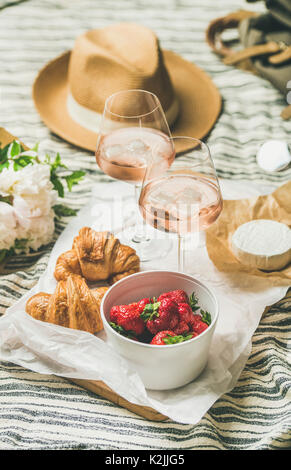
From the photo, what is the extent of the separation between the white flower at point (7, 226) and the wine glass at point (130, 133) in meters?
0.21

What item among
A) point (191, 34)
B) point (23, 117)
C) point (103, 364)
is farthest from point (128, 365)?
point (191, 34)

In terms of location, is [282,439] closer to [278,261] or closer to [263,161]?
[278,261]

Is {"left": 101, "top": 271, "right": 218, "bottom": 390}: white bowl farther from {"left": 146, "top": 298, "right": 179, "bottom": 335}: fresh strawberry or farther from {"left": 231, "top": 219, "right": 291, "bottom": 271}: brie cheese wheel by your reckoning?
{"left": 231, "top": 219, "right": 291, "bottom": 271}: brie cheese wheel

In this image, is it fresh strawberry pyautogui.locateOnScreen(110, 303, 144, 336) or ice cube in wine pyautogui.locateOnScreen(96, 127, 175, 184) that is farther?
ice cube in wine pyautogui.locateOnScreen(96, 127, 175, 184)

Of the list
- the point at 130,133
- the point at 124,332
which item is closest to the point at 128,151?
the point at 130,133

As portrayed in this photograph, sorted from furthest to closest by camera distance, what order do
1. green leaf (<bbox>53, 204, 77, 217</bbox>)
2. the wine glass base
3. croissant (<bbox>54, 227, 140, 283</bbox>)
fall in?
green leaf (<bbox>53, 204, 77, 217</bbox>)
the wine glass base
croissant (<bbox>54, 227, 140, 283</bbox>)

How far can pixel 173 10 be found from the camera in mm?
2102

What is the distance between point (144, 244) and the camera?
112cm

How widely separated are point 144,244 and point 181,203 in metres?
0.25

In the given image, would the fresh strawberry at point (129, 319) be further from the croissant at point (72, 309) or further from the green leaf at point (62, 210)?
the green leaf at point (62, 210)

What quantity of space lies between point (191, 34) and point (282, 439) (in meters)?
1.56

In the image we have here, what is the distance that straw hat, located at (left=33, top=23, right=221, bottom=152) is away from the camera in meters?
1.46

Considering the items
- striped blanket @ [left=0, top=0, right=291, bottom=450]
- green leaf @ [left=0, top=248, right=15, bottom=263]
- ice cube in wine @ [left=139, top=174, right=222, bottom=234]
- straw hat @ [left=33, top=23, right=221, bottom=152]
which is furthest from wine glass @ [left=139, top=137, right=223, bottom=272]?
straw hat @ [left=33, top=23, right=221, bottom=152]

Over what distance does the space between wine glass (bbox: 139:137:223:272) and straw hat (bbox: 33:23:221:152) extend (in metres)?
0.56
